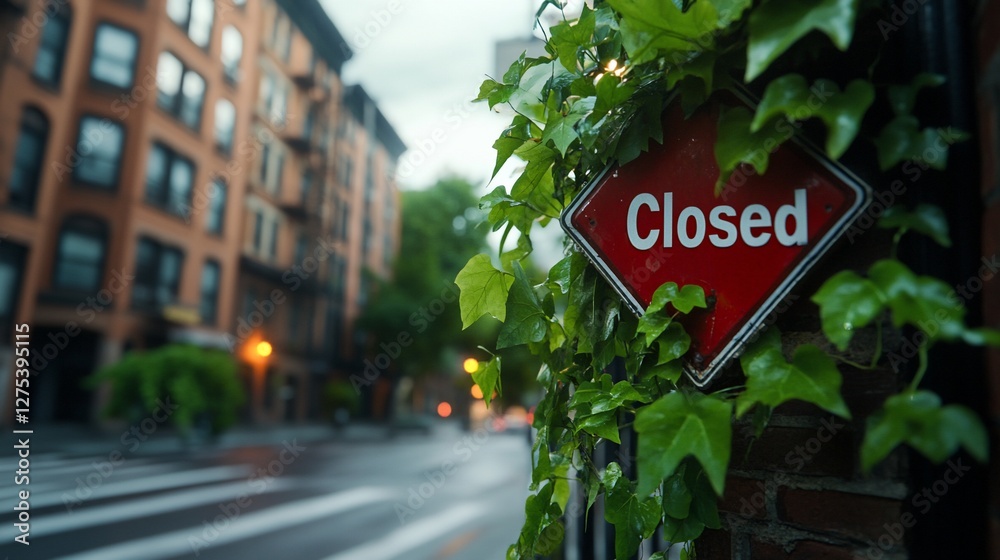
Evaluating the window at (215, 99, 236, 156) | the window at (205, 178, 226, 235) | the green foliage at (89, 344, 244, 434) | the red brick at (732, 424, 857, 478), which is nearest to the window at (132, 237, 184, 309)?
the window at (205, 178, 226, 235)

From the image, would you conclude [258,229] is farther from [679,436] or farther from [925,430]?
[925,430]

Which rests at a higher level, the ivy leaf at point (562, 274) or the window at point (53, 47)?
the window at point (53, 47)

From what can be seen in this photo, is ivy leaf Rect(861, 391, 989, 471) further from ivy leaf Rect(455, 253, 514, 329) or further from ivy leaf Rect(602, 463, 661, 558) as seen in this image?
ivy leaf Rect(455, 253, 514, 329)

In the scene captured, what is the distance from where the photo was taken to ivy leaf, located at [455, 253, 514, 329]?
58.1 inches

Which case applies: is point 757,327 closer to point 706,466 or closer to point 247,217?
point 706,466

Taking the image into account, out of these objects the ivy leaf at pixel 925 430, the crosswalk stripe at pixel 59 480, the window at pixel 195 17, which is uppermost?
the window at pixel 195 17

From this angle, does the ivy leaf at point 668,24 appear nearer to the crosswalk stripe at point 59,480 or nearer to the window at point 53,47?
the crosswalk stripe at point 59,480

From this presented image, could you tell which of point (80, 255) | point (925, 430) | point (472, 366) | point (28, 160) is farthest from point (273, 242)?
point (925, 430)

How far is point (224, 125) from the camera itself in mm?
22203

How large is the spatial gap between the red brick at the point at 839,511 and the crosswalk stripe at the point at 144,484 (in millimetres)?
9630

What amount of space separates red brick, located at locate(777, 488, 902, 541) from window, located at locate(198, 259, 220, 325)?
76.6 ft

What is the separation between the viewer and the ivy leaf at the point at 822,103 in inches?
36.6

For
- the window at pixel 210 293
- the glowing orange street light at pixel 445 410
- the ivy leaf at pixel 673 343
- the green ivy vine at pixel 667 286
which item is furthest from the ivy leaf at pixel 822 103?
the window at pixel 210 293

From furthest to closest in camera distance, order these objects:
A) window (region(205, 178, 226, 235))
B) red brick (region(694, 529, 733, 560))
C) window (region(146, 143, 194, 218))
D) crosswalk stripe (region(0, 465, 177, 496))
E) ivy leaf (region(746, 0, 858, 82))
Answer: window (region(205, 178, 226, 235))
window (region(146, 143, 194, 218))
crosswalk stripe (region(0, 465, 177, 496))
red brick (region(694, 529, 733, 560))
ivy leaf (region(746, 0, 858, 82))
